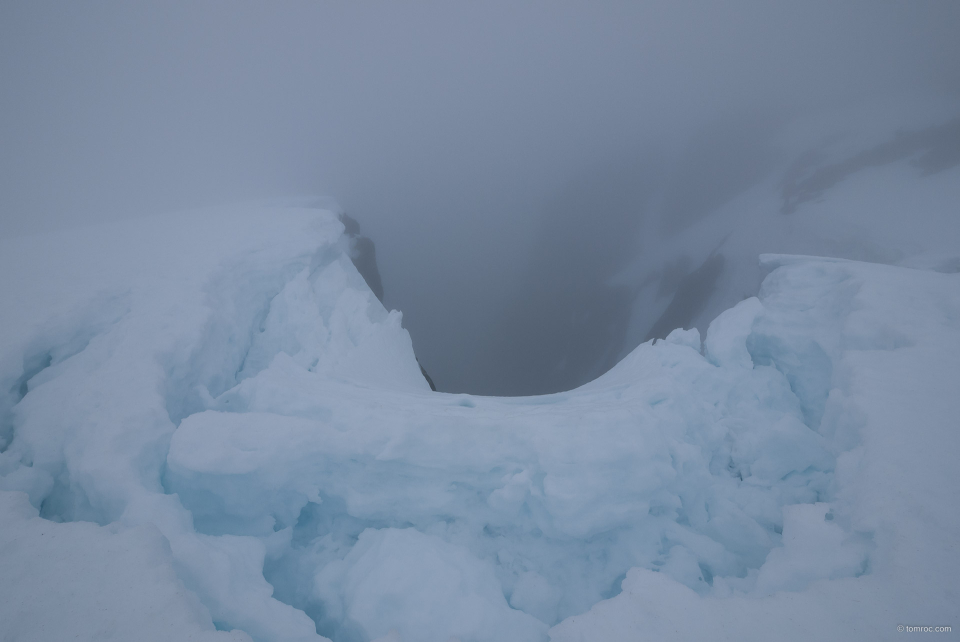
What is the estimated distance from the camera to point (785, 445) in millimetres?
3551

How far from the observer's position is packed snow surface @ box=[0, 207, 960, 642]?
1.89m

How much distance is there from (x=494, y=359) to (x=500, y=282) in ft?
22.3

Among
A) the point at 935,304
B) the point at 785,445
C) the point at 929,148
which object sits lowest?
the point at 785,445

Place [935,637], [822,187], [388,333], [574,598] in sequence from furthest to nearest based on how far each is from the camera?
1. [822,187]
2. [388,333]
3. [574,598]
4. [935,637]

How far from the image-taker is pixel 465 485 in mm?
3164

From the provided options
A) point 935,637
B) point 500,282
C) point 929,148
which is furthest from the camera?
point 500,282

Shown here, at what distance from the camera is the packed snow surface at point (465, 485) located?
1.89 metres

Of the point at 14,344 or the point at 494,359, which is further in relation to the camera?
the point at 494,359

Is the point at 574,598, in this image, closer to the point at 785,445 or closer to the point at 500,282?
the point at 785,445

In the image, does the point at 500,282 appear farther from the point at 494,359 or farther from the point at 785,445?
the point at 785,445

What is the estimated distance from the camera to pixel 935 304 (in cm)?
382

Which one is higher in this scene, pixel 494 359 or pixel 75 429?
pixel 75 429

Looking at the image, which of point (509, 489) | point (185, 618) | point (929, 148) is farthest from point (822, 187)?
point (185, 618)

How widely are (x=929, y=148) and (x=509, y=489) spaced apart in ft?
65.4
